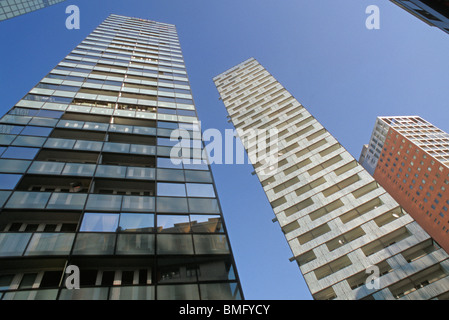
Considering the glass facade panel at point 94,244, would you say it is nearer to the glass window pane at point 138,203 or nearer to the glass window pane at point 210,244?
the glass window pane at point 138,203

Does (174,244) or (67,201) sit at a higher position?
(67,201)

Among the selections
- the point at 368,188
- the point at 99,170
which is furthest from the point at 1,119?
the point at 368,188

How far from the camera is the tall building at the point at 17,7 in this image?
44509mm

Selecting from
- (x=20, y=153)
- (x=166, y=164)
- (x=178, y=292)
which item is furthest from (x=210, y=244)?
(x=20, y=153)

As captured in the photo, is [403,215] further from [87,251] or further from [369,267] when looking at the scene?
[87,251]

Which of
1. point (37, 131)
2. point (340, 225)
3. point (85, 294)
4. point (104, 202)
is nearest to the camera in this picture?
point (85, 294)

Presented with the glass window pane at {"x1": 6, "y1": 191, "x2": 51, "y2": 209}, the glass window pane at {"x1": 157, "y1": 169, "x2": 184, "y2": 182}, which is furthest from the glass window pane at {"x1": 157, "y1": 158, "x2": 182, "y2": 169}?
the glass window pane at {"x1": 6, "y1": 191, "x2": 51, "y2": 209}

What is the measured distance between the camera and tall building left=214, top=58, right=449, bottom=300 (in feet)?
64.7

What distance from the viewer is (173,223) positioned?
13.2m

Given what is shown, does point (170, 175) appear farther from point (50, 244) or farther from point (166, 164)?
point (50, 244)

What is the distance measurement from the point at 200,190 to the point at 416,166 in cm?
8980

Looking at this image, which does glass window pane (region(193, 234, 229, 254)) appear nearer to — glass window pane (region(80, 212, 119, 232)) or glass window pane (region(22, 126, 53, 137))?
glass window pane (region(80, 212, 119, 232))

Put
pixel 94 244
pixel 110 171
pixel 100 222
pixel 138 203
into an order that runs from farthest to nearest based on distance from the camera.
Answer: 1. pixel 110 171
2. pixel 138 203
3. pixel 100 222
4. pixel 94 244
